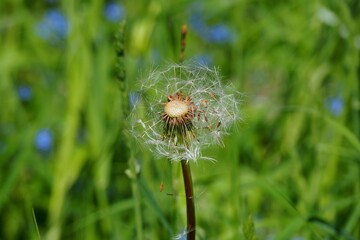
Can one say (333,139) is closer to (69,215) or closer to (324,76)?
(324,76)

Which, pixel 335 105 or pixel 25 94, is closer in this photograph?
pixel 335 105

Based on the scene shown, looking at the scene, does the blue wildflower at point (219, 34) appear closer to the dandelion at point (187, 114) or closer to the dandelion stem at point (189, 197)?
the dandelion at point (187, 114)

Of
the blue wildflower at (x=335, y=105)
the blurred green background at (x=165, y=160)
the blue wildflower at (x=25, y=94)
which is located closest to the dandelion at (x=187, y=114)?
the blurred green background at (x=165, y=160)

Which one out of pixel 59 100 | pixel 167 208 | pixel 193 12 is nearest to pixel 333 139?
pixel 167 208

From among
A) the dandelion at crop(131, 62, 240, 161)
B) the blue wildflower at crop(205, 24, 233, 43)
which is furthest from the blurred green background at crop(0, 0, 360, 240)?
the dandelion at crop(131, 62, 240, 161)

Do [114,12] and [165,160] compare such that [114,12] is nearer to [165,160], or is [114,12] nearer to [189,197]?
[165,160]

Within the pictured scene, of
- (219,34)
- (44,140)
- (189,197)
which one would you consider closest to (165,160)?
(189,197)
